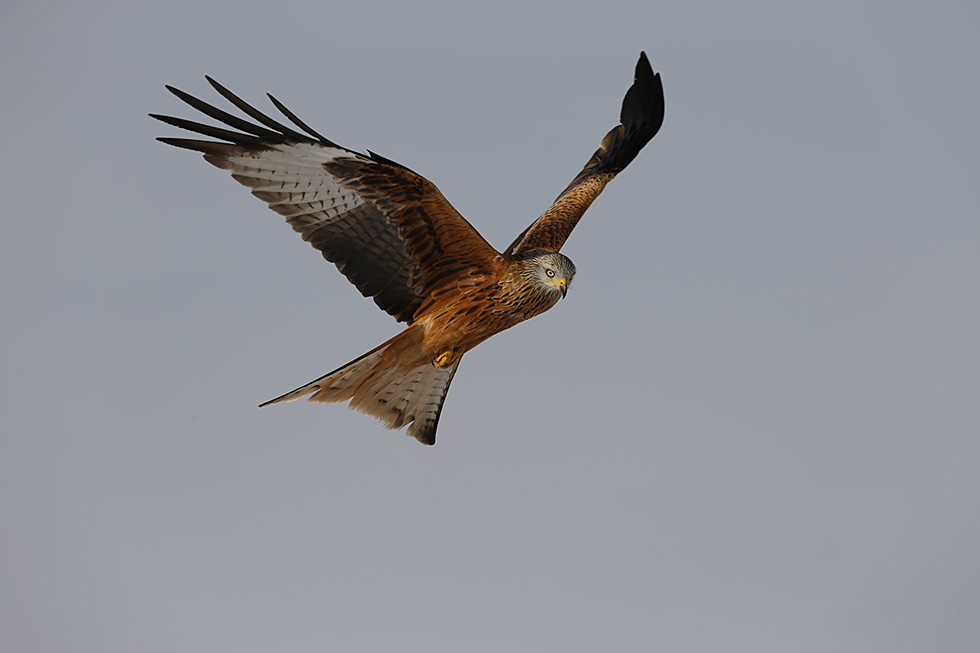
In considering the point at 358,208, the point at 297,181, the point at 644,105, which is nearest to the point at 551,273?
the point at 358,208

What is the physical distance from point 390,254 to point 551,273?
3.73ft

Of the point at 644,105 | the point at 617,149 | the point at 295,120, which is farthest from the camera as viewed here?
the point at 617,149

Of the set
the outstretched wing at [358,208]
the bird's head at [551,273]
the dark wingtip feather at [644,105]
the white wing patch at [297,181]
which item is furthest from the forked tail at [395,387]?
the dark wingtip feather at [644,105]

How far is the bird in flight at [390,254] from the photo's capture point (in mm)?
7461

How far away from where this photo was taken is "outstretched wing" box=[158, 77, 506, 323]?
24.3 feet

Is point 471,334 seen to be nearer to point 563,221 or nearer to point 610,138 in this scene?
point 563,221

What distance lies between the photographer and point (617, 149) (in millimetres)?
10547

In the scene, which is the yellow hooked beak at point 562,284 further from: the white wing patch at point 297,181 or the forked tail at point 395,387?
the white wing patch at point 297,181

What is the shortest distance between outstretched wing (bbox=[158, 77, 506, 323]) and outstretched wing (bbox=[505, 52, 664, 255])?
53.8 inches

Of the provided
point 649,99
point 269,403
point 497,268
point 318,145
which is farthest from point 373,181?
point 649,99

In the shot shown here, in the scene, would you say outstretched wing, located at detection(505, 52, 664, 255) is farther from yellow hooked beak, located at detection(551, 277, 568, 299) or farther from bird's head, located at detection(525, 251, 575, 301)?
yellow hooked beak, located at detection(551, 277, 568, 299)

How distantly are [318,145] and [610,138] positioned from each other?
14.0 ft

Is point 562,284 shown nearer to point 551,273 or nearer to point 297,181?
point 551,273

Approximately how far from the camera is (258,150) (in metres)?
7.47
